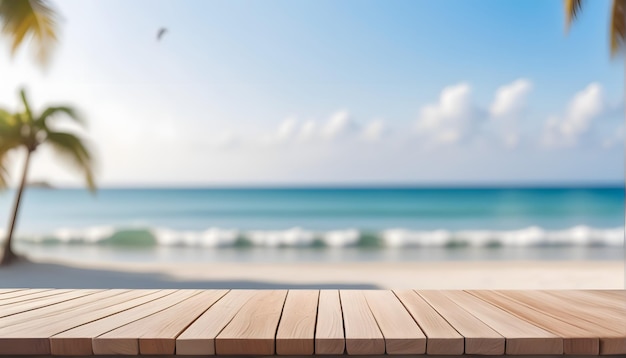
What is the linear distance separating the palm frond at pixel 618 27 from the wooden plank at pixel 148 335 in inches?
140

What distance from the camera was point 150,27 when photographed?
54.7 feet

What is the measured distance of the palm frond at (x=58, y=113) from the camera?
525 cm

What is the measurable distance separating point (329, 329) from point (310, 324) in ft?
0.22

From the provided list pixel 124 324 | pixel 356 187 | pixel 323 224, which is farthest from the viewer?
pixel 356 187

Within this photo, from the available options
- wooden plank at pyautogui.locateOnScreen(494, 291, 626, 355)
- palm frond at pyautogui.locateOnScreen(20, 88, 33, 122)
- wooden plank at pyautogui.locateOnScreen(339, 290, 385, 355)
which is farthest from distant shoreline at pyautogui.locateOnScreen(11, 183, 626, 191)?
wooden plank at pyautogui.locateOnScreen(339, 290, 385, 355)

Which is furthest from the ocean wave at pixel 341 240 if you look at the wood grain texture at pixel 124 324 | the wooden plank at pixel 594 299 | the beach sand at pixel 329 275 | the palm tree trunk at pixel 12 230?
the wood grain texture at pixel 124 324

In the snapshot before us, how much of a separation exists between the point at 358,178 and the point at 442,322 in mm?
18723

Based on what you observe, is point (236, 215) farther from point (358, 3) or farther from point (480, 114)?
point (480, 114)

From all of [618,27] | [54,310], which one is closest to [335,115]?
[618,27]

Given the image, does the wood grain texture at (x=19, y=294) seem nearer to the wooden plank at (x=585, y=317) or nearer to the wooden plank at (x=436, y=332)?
the wooden plank at (x=436, y=332)

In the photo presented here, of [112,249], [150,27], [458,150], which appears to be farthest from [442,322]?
[458,150]

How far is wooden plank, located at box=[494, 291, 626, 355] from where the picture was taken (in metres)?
1.18

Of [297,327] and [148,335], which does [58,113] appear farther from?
[297,327]

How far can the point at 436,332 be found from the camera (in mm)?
1206
